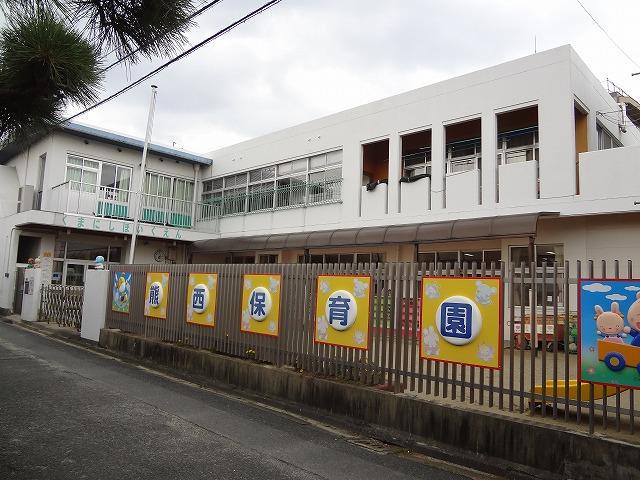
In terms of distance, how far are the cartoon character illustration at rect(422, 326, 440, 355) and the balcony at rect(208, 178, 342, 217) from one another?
1050 centimetres

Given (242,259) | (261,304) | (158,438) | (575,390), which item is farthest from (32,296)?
(575,390)

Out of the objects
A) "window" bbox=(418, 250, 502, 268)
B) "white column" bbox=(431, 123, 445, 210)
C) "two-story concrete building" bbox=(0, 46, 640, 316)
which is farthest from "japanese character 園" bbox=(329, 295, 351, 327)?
"white column" bbox=(431, 123, 445, 210)

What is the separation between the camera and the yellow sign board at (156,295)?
10.3m

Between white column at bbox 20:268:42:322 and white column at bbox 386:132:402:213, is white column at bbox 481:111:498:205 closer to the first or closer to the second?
white column at bbox 386:132:402:213

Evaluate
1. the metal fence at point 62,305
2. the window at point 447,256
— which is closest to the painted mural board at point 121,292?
the metal fence at point 62,305

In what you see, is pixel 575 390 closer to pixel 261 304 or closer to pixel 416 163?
pixel 261 304

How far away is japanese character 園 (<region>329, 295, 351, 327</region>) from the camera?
6754 millimetres

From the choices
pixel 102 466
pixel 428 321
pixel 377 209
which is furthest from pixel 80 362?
pixel 377 209

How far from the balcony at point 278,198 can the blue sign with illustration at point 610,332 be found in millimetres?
11772

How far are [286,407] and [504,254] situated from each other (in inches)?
314

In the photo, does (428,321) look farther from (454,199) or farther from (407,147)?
(407,147)

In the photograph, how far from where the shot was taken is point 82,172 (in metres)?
19.0

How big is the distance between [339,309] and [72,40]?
464cm

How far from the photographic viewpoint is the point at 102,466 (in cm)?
441
